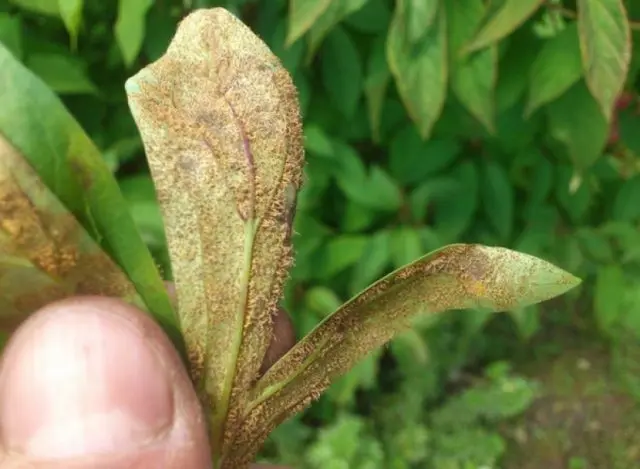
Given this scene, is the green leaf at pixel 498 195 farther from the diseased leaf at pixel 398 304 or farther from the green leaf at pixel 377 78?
the diseased leaf at pixel 398 304

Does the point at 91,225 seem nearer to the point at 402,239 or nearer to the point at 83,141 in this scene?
the point at 83,141

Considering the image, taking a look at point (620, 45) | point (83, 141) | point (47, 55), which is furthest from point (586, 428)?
point (83, 141)

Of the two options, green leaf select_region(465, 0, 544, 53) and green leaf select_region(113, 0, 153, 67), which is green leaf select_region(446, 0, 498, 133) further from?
green leaf select_region(113, 0, 153, 67)

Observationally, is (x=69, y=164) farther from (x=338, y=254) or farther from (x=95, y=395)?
(x=338, y=254)

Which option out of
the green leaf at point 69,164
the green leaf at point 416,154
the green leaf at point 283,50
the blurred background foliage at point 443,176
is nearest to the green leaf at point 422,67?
the blurred background foliage at point 443,176

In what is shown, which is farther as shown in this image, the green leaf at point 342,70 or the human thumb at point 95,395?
the green leaf at point 342,70

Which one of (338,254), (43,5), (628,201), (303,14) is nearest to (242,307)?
(303,14)

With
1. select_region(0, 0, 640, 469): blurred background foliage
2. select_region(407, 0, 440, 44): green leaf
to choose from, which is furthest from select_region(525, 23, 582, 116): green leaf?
select_region(407, 0, 440, 44): green leaf
